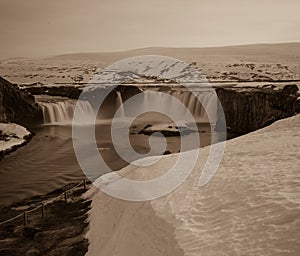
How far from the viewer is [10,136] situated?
19.9 meters

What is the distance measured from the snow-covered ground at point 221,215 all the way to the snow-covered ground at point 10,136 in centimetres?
1141

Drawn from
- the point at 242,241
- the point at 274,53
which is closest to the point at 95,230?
the point at 242,241

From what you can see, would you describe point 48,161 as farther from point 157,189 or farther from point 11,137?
point 157,189

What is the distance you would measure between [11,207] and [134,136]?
12.0 metres

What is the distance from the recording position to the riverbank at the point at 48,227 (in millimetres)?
7116

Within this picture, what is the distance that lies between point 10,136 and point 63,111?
796 cm

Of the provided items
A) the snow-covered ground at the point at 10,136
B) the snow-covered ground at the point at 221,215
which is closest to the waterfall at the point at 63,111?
the snow-covered ground at the point at 10,136

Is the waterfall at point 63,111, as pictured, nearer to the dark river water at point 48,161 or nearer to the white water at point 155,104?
the white water at point 155,104

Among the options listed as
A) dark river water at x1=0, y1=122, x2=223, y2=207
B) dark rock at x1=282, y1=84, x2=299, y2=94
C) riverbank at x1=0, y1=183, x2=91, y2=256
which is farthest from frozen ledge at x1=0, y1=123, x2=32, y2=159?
dark rock at x1=282, y1=84, x2=299, y2=94

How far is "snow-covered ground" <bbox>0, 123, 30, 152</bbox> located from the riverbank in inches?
334

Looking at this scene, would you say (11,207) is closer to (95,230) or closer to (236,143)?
Answer: (95,230)

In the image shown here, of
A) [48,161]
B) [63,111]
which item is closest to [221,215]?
[48,161]

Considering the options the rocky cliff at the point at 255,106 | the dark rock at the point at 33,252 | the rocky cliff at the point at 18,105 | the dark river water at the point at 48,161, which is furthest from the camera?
the rocky cliff at the point at 18,105

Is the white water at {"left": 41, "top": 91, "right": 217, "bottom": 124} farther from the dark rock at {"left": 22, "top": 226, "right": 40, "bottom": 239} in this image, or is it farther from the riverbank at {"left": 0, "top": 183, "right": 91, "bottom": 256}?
the dark rock at {"left": 22, "top": 226, "right": 40, "bottom": 239}
